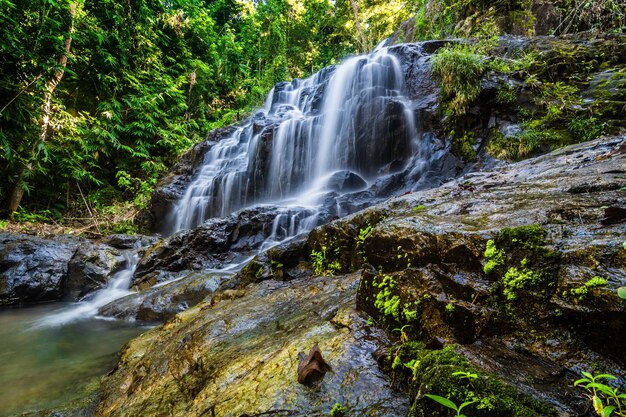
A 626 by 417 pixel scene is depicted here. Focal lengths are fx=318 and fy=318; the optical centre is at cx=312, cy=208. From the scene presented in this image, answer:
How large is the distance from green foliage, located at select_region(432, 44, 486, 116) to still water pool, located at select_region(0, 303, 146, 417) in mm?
7076

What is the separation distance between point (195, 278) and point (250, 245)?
1.72 metres

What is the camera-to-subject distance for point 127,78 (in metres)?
12.3

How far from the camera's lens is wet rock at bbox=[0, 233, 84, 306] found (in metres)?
6.30

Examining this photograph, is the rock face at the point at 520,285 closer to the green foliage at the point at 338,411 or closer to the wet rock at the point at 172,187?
the green foliage at the point at 338,411

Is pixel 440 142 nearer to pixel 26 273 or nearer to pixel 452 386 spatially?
pixel 452 386

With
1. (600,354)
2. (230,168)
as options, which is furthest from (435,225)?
(230,168)

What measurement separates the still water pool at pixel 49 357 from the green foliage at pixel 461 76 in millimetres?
7076

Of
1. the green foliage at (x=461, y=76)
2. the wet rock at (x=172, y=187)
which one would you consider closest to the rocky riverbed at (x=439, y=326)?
the green foliage at (x=461, y=76)

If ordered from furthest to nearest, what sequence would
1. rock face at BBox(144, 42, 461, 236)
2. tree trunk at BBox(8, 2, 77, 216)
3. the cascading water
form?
1. tree trunk at BBox(8, 2, 77, 216)
2. the cascading water
3. rock face at BBox(144, 42, 461, 236)

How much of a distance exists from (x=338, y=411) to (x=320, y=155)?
793cm

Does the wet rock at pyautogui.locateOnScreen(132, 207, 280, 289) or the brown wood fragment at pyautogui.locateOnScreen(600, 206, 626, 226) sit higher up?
the brown wood fragment at pyautogui.locateOnScreen(600, 206, 626, 226)

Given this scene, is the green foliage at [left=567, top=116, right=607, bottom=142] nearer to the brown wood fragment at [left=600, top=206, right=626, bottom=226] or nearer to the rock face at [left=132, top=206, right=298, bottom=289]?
the brown wood fragment at [left=600, top=206, right=626, bottom=226]

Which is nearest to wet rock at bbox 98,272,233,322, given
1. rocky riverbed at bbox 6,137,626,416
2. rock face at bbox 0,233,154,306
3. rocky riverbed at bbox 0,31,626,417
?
rocky riverbed at bbox 0,31,626,417

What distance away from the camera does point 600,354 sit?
1164 millimetres
